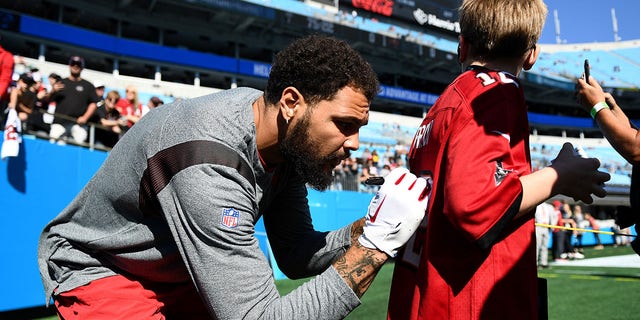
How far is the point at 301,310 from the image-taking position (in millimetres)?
1840

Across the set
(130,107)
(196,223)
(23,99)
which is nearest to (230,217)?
(196,223)

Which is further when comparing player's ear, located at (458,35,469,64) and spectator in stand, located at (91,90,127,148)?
spectator in stand, located at (91,90,127,148)

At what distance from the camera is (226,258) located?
1895mm

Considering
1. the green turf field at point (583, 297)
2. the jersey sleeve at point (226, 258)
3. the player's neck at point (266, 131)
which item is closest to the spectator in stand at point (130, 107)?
the green turf field at point (583, 297)

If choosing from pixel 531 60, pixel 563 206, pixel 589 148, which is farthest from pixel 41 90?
pixel 589 148

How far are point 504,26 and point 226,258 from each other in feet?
4.09

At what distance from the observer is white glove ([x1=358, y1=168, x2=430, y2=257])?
69.2 inches

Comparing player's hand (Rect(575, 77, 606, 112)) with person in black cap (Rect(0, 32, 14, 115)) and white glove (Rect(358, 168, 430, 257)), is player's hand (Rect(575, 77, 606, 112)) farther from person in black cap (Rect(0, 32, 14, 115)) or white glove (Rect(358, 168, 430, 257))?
person in black cap (Rect(0, 32, 14, 115))

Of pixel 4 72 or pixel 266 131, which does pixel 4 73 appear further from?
pixel 266 131

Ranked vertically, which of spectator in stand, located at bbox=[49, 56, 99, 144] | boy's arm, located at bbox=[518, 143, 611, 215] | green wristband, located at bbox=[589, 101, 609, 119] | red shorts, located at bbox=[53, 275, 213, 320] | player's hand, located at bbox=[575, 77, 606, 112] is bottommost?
red shorts, located at bbox=[53, 275, 213, 320]

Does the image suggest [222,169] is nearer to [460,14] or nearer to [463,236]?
[463,236]

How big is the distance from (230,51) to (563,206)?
92.7 feet

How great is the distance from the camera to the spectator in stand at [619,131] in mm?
2195

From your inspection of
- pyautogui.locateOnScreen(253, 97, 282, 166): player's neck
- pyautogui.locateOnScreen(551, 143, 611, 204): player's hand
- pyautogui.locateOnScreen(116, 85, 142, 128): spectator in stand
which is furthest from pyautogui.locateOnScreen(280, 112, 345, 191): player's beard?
pyautogui.locateOnScreen(116, 85, 142, 128): spectator in stand
